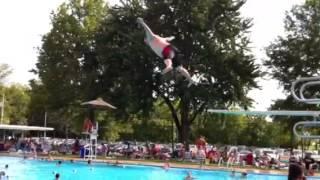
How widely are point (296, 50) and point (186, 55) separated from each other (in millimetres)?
7447

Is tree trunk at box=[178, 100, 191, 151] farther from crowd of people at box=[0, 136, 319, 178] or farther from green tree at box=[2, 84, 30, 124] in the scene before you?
green tree at box=[2, 84, 30, 124]

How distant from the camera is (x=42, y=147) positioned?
36.9m

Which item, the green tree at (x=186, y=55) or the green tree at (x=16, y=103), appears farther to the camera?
the green tree at (x=16, y=103)

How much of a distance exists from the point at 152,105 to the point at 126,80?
9.51ft

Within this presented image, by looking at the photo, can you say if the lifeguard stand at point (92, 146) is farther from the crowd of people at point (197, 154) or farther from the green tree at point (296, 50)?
the green tree at point (296, 50)

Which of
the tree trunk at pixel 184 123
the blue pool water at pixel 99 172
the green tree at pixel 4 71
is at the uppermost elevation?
the green tree at pixel 4 71

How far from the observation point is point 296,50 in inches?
1531

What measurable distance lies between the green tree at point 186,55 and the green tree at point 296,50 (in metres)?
1.91

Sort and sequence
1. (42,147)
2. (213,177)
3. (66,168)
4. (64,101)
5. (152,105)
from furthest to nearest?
(64,101), (152,105), (42,147), (66,168), (213,177)

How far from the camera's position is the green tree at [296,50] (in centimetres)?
3844

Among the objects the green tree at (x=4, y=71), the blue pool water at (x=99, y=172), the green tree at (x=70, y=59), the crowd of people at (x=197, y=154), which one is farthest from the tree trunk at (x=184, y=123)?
the green tree at (x=4, y=71)

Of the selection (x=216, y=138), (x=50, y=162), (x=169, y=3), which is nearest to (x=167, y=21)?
(x=169, y=3)

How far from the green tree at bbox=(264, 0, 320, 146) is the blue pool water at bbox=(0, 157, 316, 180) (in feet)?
44.6

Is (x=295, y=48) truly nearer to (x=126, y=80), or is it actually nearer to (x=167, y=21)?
(x=167, y=21)
